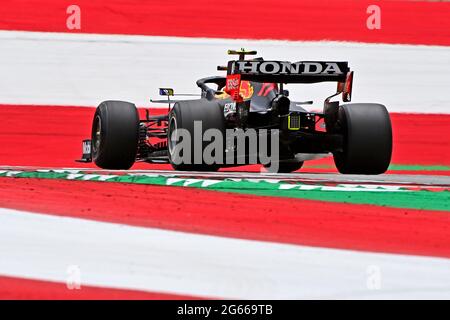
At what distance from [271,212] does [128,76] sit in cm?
627

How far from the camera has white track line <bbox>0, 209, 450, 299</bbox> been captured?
363cm

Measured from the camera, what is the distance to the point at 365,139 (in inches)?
339

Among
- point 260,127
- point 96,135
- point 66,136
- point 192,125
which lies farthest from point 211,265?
point 66,136

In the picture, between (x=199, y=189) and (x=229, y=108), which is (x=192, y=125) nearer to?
(x=229, y=108)

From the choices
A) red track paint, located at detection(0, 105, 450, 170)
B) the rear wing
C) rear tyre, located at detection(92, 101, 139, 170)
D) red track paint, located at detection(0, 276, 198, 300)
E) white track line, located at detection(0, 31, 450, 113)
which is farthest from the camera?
white track line, located at detection(0, 31, 450, 113)

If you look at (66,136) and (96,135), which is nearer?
(96,135)

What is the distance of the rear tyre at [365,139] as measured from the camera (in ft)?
28.2

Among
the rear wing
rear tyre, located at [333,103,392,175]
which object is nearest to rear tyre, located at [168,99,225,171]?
the rear wing

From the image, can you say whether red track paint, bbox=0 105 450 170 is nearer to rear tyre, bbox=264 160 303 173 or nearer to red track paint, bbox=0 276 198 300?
rear tyre, bbox=264 160 303 173

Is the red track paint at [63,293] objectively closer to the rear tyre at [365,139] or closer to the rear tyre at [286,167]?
the rear tyre at [365,139]

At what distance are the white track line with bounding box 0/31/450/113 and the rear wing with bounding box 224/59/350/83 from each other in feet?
10.8

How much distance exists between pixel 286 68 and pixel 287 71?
27mm

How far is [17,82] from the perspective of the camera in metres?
11.4
